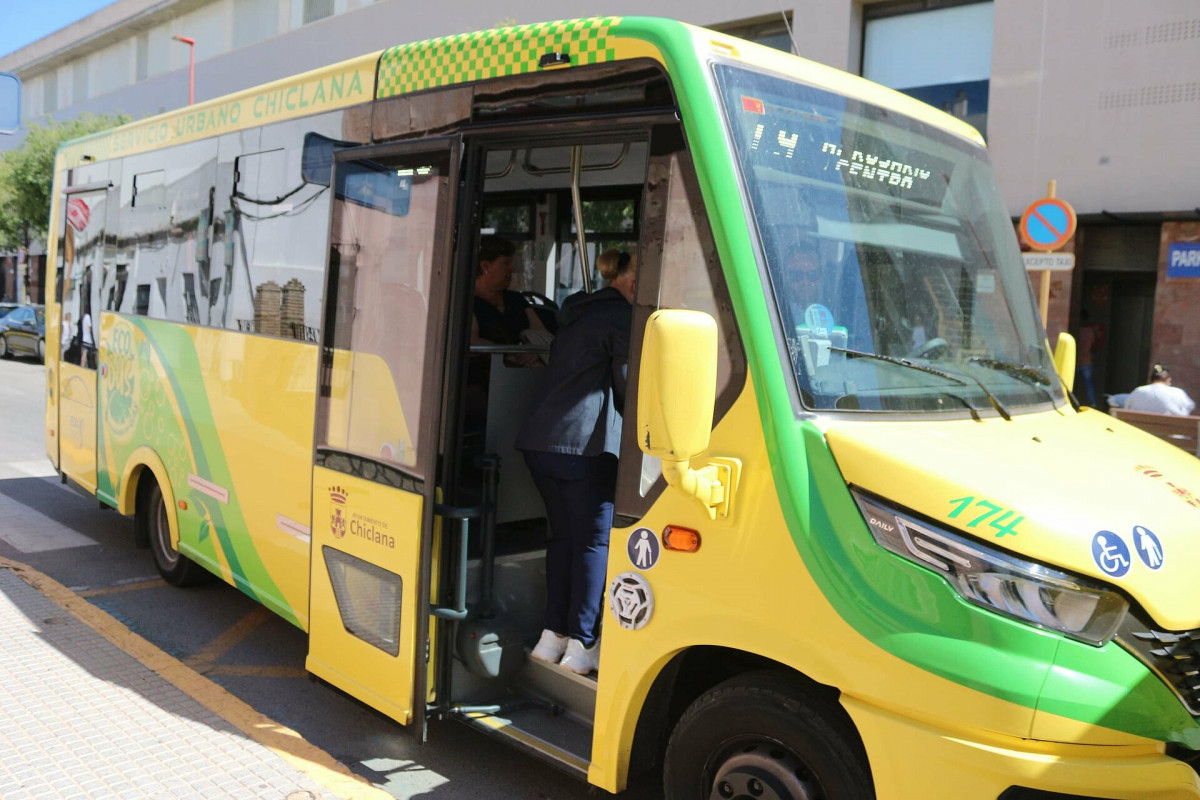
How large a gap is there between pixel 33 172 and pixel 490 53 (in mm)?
36955

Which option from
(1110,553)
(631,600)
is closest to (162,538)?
(631,600)

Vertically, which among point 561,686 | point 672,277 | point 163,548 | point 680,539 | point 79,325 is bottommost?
point 163,548

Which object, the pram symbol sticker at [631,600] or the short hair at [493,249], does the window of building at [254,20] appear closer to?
the short hair at [493,249]

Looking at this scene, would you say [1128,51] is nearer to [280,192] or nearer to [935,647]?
[280,192]

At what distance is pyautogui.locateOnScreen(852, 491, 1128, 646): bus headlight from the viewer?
2.53 meters

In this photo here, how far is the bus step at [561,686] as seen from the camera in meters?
4.04

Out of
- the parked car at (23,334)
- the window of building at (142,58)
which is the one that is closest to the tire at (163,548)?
the parked car at (23,334)

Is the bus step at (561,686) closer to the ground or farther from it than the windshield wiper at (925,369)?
closer to the ground

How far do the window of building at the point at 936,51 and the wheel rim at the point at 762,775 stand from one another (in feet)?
49.0

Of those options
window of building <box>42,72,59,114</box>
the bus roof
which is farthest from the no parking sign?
window of building <box>42,72,59,114</box>

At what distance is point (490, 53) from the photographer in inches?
153

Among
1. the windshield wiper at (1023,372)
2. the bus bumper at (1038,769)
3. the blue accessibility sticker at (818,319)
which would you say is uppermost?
the blue accessibility sticker at (818,319)

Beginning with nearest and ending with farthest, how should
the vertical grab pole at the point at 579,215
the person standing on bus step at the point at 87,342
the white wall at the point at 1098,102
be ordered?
1. the vertical grab pole at the point at 579,215
2. the person standing on bus step at the point at 87,342
3. the white wall at the point at 1098,102

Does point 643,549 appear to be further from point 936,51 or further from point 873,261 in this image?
point 936,51
